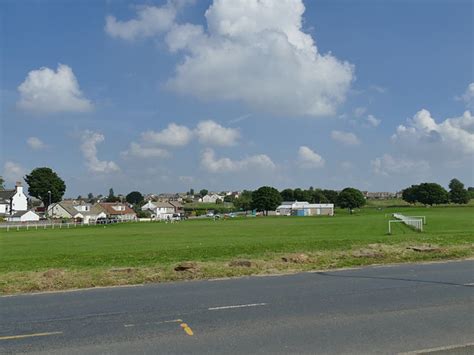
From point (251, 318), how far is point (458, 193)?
188 metres

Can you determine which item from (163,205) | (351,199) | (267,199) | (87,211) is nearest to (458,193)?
(351,199)

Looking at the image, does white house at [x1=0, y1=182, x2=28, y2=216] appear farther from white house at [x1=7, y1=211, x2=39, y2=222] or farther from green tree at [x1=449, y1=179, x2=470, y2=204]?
green tree at [x1=449, y1=179, x2=470, y2=204]

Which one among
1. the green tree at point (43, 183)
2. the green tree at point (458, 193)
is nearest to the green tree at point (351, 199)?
the green tree at point (458, 193)

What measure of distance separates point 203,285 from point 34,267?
807 centimetres

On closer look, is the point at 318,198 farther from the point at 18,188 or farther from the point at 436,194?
the point at 18,188

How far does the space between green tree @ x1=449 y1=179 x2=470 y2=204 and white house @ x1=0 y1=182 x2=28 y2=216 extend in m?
144

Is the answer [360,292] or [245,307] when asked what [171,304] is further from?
[360,292]

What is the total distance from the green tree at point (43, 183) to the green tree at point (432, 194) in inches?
4677

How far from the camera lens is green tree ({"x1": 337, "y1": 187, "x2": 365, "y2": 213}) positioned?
158m

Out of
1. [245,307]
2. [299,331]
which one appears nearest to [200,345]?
[299,331]

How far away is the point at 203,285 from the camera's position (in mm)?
13414

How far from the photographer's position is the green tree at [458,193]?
17738 centimetres

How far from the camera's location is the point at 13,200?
119625 millimetres

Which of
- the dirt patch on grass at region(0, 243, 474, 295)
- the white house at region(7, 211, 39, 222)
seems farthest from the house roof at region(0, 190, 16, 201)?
the dirt patch on grass at region(0, 243, 474, 295)
